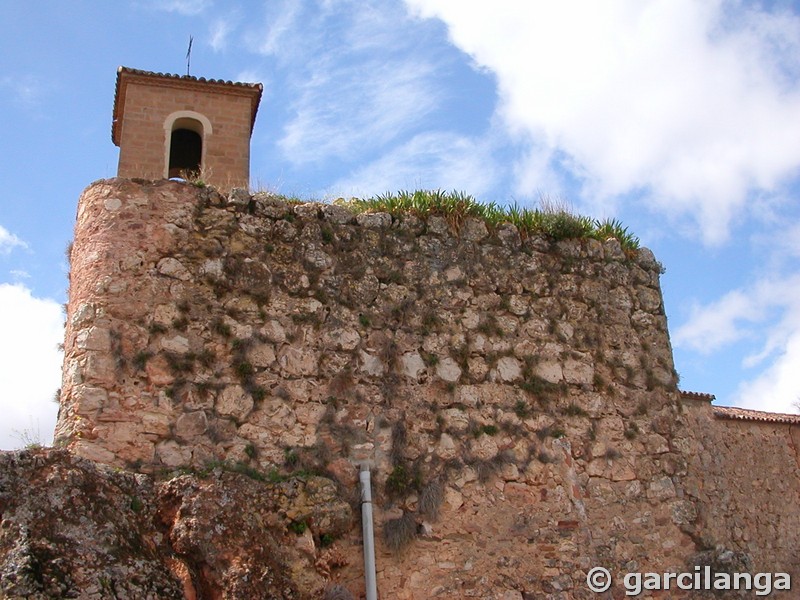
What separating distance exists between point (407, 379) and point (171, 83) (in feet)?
25.0

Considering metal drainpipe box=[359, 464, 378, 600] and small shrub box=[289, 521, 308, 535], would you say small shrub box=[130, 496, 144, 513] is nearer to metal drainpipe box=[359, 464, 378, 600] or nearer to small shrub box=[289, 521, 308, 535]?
small shrub box=[289, 521, 308, 535]

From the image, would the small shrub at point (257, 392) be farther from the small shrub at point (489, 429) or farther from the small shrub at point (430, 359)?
the small shrub at point (489, 429)

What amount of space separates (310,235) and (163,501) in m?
2.93

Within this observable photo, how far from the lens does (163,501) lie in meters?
6.23

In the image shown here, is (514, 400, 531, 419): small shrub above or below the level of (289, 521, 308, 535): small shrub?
above

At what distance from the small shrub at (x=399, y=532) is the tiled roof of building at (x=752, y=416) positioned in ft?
30.0

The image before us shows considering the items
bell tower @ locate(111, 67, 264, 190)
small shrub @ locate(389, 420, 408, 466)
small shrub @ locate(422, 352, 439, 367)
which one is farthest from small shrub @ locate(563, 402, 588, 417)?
bell tower @ locate(111, 67, 264, 190)

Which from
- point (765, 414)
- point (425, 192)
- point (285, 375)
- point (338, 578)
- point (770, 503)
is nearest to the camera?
point (338, 578)

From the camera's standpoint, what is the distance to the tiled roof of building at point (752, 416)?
14718 millimetres

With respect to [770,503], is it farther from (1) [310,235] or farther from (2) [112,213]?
(2) [112,213]

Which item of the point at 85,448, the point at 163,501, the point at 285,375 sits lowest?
the point at 163,501

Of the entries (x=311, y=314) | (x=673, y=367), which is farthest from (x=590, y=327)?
(x=311, y=314)

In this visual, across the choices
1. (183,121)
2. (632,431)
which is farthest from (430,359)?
(183,121)

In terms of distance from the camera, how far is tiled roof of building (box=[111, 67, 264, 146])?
12883 millimetres
